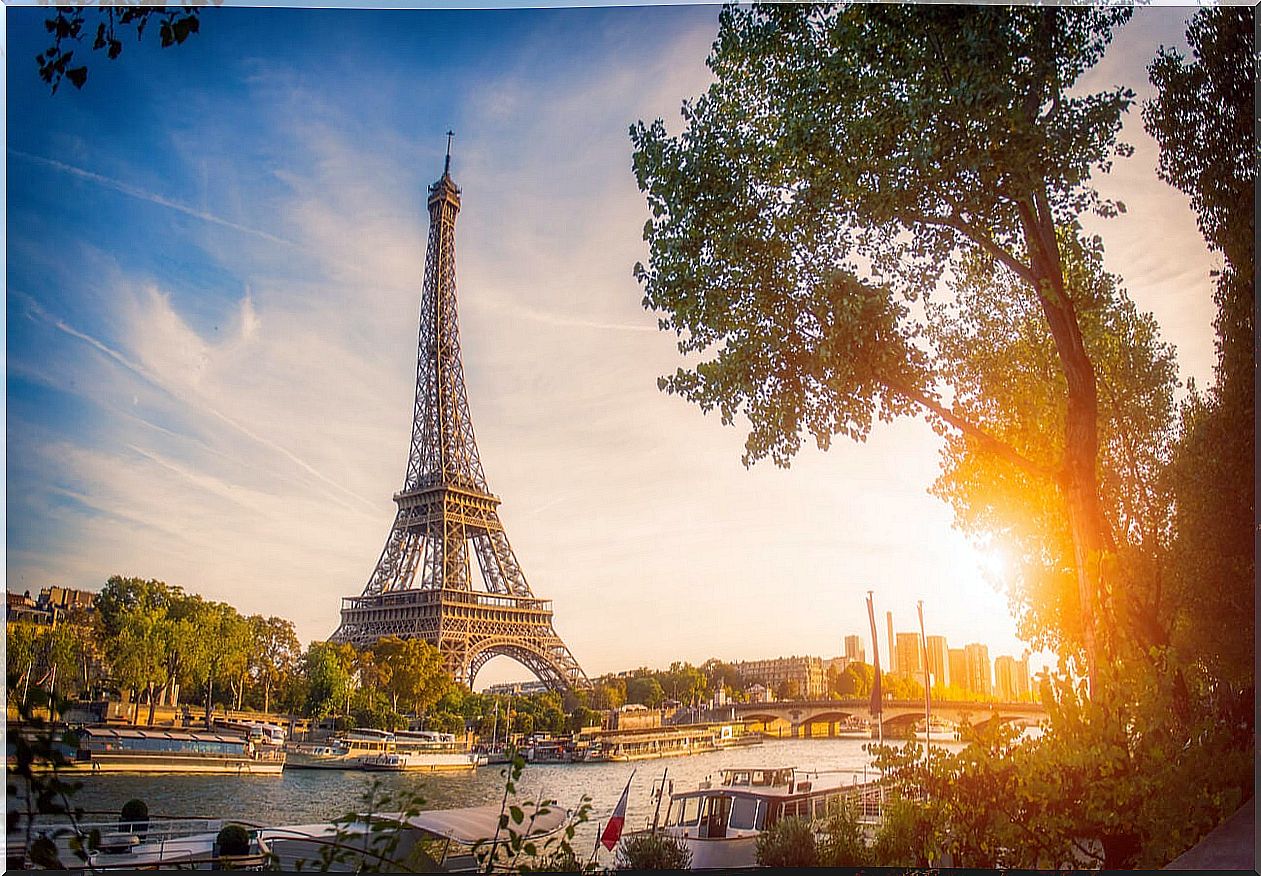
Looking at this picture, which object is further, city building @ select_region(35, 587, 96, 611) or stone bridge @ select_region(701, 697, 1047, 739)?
stone bridge @ select_region(701, 697, 1047, 739)

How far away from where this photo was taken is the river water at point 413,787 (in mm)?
4477

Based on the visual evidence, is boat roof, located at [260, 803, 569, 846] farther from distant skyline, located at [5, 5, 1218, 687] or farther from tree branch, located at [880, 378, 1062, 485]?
tree branch, located at [880, 378, 1062, 485]

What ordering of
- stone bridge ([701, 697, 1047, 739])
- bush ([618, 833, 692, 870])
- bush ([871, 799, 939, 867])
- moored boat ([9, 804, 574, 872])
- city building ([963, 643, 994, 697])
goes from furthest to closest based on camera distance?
city building ([963, 643, 994, 697]) → stone bridge ([701, 697, 1047, 739]) → bush ([618, 833, 692, 870]) → moored boat ([9, 804, 574, 872]) → bush ([871, 799, 939, 867])

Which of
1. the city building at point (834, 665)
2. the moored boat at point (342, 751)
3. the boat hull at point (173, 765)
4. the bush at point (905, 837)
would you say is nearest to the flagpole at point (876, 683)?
the city building at point (834, 665)

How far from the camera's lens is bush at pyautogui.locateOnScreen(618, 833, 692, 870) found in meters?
4.56

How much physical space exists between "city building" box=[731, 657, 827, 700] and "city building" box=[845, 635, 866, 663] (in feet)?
0.45

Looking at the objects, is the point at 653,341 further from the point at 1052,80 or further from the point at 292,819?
the point at 292,819

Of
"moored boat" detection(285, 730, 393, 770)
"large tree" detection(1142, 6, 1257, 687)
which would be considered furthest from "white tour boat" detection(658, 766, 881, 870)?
"large tree" detection(1142, 6, 1257, 687)

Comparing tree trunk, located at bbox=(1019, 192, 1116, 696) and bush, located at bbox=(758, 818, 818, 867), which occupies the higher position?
tree trunk, located at bbox=(1019, 192, 1116, 696)

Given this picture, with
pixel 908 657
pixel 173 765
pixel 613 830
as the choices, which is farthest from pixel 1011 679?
pixel 173 765

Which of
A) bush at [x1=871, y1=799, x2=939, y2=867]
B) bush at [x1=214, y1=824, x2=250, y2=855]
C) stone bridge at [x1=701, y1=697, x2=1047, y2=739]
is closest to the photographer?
bush at [x1=871, y1=799, x2=939, y2=867]

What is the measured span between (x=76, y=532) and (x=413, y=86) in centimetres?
256

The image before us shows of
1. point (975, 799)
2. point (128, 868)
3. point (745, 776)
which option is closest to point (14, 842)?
point (128, 868)

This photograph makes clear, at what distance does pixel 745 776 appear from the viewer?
15.5 ft
